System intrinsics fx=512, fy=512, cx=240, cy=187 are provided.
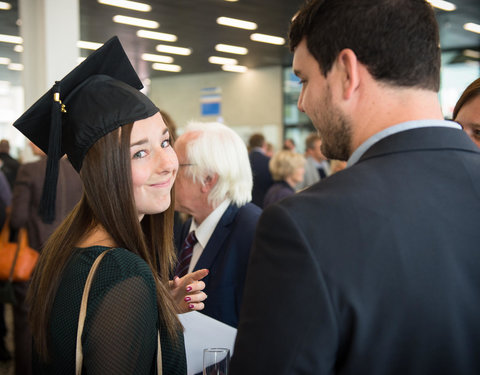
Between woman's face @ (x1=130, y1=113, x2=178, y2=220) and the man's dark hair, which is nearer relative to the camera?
the man's dark hair

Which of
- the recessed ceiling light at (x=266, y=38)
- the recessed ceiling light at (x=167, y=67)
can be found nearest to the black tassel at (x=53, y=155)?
the recessed ceiling light at (x=266, y=38)

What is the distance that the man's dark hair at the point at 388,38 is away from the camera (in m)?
1.04

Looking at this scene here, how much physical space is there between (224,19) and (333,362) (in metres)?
10.1

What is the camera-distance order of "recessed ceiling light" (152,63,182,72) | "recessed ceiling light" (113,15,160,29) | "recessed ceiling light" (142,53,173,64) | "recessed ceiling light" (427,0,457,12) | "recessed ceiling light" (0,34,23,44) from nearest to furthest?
"recessed ceiling light" (0,34,23,44) → "recessed ceiling light" (427,0,457,12) → "recessed ceiling light" (113,15,160,29) → "recessed ceiling light" (142,53,173,64) → "recessed ceiling light" (152,63,182,72)

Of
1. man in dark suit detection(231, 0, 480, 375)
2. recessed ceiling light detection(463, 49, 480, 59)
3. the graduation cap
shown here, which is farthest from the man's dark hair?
recessed ceiling light detection(463, 49, 480, 59)

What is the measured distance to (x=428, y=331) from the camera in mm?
918

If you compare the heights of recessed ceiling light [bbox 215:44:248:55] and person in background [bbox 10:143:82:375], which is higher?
recessed ceiling light [bbox 215:44:248:55]

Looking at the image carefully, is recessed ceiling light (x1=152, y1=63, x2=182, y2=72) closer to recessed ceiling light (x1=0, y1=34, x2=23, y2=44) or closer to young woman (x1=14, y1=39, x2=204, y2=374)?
recessed ceiling light (x1=0, y1=34, x2=23, y2=44)

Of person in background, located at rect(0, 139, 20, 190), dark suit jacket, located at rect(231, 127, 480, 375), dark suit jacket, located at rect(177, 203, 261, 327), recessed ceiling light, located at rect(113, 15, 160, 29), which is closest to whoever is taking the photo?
dark suit jacket, located at rect(231, 127, 480, 375)

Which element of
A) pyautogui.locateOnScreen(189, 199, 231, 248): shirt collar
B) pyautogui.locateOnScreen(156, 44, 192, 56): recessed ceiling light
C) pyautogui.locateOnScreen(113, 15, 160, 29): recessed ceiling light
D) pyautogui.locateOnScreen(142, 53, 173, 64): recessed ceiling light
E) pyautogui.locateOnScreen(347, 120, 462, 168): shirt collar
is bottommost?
pyautogui.locateOnScreen(189, 199, 231, 248): shirt collar

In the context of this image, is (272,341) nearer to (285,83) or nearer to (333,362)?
(333,362)

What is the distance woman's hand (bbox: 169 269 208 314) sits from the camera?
5.73ft

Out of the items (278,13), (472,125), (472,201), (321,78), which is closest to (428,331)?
(472,201)

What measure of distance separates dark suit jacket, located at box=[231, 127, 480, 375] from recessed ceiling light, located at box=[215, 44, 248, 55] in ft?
40.9
